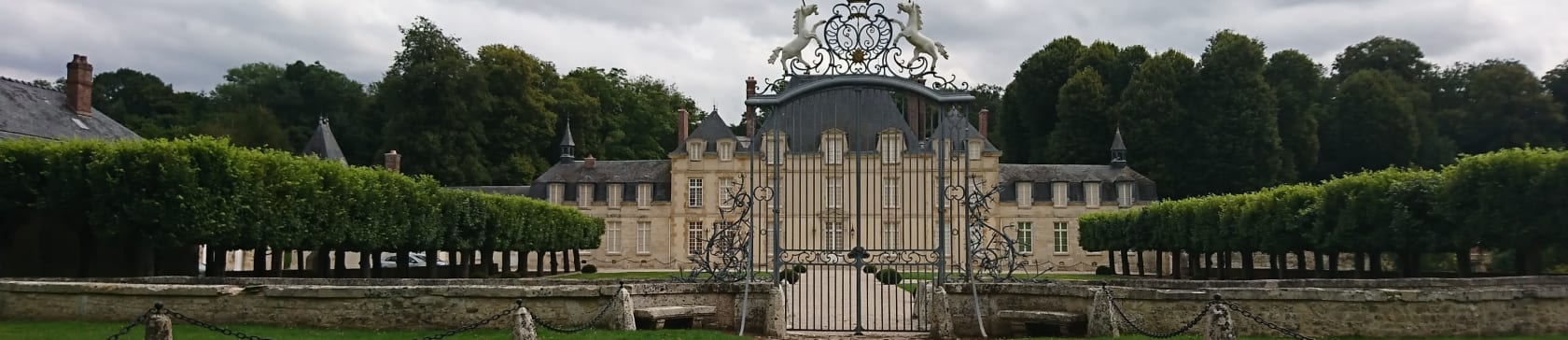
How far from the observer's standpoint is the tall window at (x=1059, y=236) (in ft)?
127

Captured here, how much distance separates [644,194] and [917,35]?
94.4 ft

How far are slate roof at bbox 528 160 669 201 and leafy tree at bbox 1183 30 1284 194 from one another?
17.8 metres

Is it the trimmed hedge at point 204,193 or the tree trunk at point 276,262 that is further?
the tree trunk at point 276,262

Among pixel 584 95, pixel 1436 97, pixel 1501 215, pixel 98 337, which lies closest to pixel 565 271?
pixel 584 95

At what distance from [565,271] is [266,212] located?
17.4 metres

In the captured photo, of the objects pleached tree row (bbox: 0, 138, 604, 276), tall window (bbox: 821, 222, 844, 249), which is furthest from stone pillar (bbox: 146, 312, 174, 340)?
pleached tree row (bbox: 0, 138, 604, 276)

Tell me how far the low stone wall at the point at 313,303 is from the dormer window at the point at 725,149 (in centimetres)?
2877

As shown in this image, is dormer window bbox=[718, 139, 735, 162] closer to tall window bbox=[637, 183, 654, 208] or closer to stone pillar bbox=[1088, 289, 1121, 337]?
tall window bbox=[637, 183, 654, 208]

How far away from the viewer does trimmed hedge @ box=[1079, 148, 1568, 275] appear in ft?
52.3

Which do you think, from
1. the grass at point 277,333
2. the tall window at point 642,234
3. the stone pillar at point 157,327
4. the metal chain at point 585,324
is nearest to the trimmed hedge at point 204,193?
the grass at point 277,333

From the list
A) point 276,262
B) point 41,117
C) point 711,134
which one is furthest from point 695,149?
point 276,262

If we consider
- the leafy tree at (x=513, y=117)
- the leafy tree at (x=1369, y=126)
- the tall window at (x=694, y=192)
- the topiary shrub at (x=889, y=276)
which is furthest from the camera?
the leafy tree at (x=513, y=117)

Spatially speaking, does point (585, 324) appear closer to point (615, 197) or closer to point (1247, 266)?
point (1247, 266)

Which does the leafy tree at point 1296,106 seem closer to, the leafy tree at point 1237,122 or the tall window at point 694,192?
the leafy tree at point 1237,122
